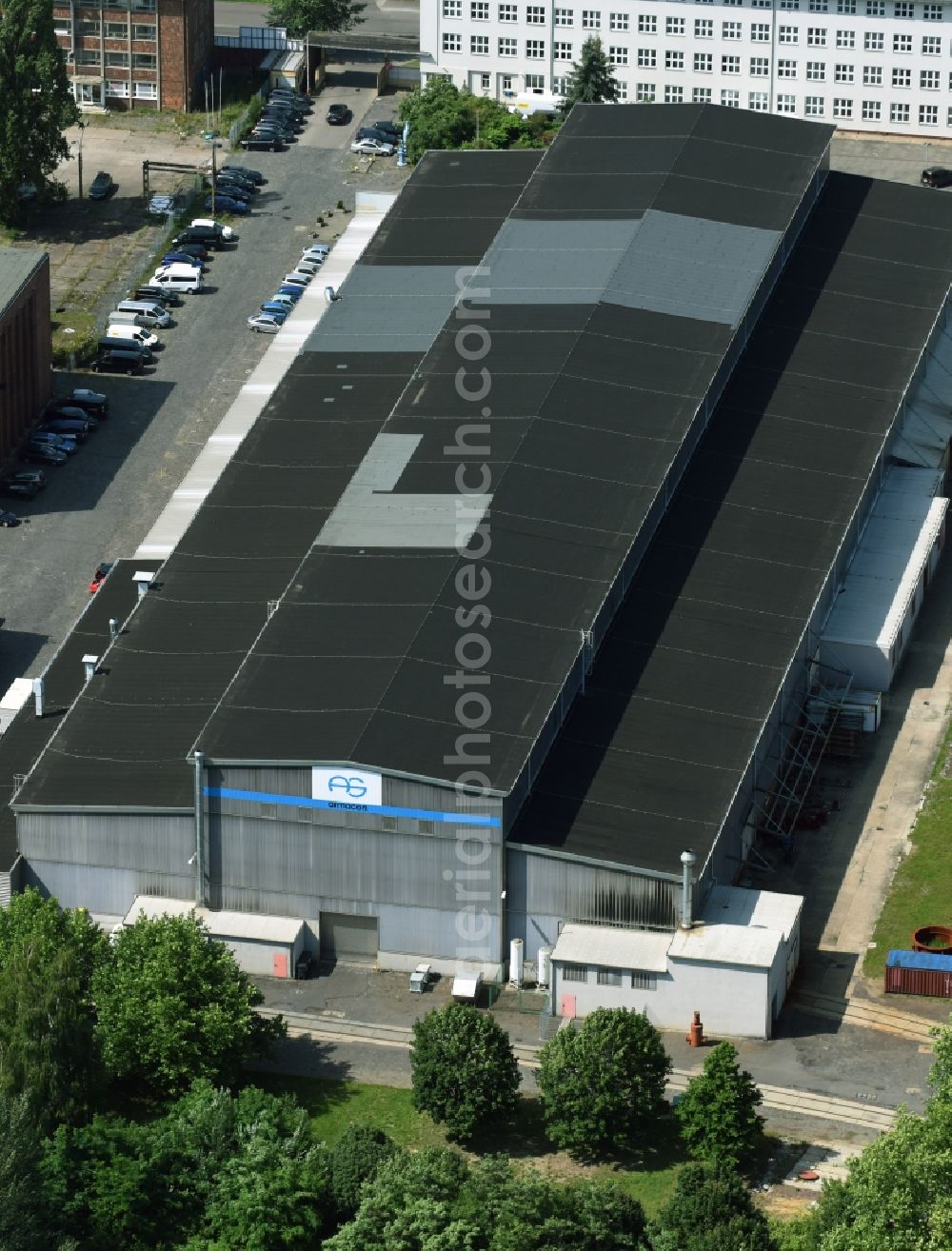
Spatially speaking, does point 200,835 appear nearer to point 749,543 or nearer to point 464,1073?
point 464,1073

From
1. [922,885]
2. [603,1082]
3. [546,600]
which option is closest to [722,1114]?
[603,1082]

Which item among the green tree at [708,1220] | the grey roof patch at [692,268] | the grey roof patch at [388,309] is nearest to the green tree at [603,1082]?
the green tree at [708,1220]

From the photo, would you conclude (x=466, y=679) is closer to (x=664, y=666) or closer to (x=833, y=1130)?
(x=664, y=666)

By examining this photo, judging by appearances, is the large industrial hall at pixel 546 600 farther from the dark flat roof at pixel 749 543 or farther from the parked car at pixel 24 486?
the parked car at pixel 24 486

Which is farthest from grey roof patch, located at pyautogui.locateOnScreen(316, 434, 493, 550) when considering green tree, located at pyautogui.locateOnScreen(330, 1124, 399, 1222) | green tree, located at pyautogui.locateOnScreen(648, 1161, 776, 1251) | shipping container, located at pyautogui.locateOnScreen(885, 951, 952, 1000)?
green tree, located at pyautogui.locateOnScreen(648, 1161, 776, 1251)

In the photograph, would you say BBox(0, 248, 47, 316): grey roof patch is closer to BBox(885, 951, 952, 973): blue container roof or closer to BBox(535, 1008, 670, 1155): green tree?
BBox(885, 951, 952, 973): blue container roof
